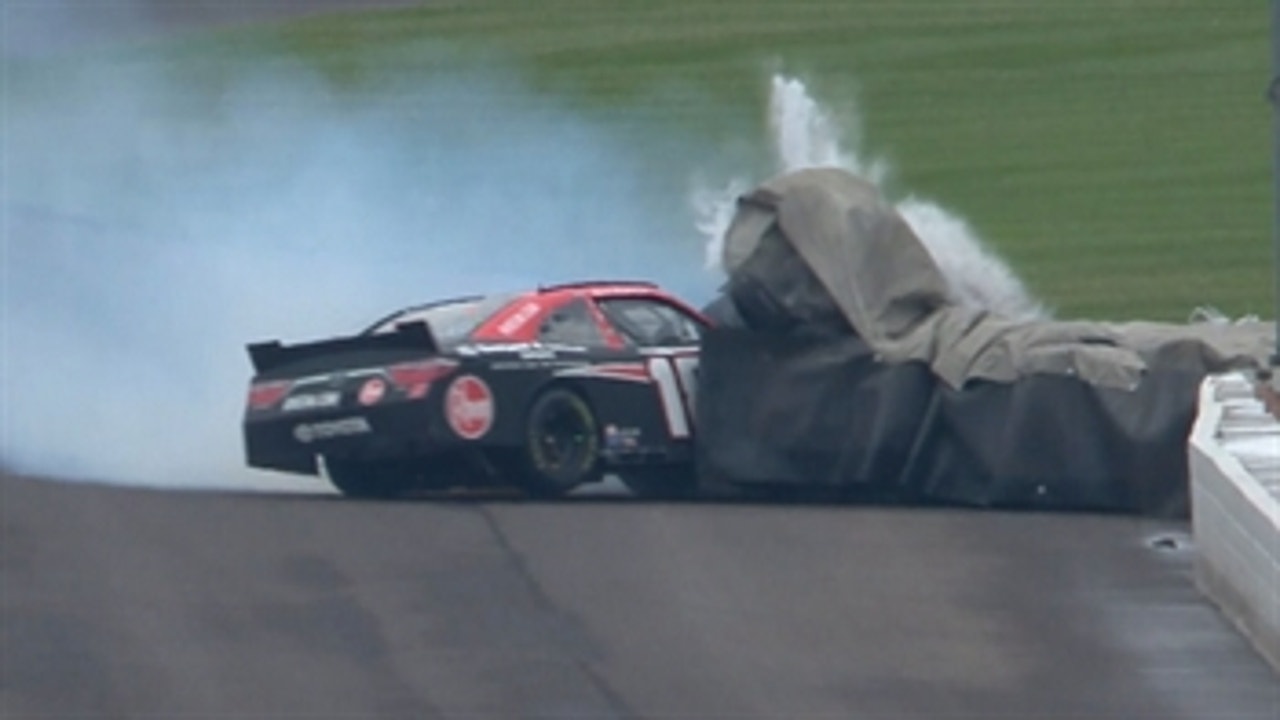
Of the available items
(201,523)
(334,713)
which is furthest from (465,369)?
(334,713)

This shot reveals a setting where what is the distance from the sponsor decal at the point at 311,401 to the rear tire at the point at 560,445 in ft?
3.49

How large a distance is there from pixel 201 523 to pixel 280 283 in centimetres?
881

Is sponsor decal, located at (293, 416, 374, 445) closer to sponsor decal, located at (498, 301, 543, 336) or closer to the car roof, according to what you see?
the car roof

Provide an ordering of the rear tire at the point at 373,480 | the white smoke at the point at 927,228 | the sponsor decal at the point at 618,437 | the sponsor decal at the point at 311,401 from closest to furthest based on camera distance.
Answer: the sponsor decal at the point at 311,401 < the sponsor decal at the point at 618,437 < the rear tire at the point at 373,480 < the white smoke at the point at 927,228

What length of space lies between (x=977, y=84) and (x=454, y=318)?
806 inches

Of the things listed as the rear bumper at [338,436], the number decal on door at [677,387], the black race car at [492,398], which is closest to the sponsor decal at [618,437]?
the black race car at [492,398]

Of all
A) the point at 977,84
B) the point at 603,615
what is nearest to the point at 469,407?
the point at 603,615

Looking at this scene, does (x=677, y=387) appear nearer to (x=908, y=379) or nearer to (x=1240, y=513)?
(x=908, y=379)

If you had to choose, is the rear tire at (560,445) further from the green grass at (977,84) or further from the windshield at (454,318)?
the green grass at (977,84)

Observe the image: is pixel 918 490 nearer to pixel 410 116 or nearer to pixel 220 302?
pixel 220 302

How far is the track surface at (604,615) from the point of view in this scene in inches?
402

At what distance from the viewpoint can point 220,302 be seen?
23.4 m

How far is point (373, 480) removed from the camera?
665 inches

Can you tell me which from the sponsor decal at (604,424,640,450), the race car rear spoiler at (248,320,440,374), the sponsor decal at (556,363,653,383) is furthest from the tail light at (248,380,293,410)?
the sponsor decal at (604,424,640,450)
